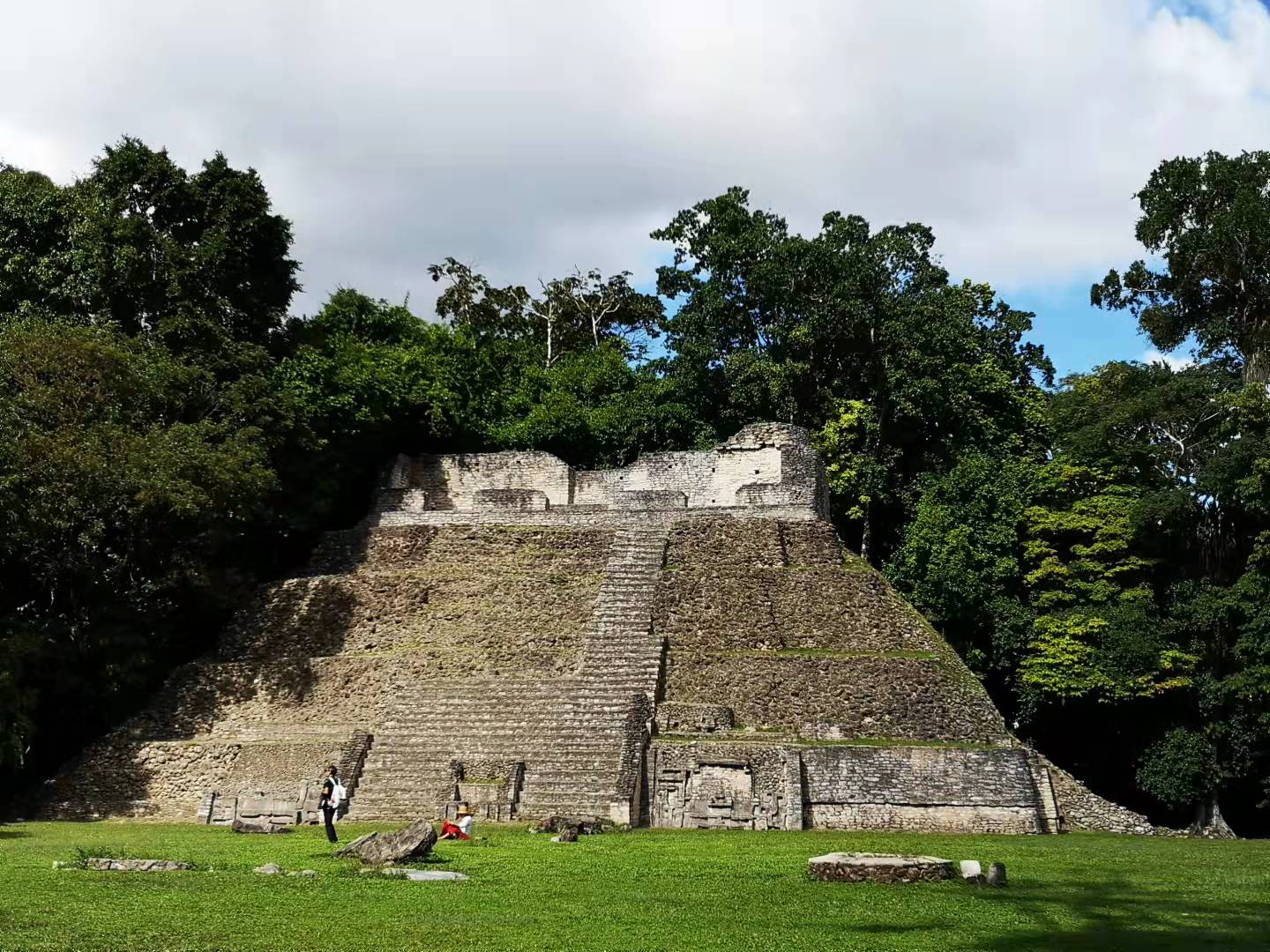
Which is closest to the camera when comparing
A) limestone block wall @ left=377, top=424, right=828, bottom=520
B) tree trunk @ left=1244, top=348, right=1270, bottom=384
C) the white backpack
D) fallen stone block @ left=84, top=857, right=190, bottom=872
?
fallen stone block @ left=84, top=857, right=190, bottom=872

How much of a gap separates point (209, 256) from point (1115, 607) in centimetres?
2176

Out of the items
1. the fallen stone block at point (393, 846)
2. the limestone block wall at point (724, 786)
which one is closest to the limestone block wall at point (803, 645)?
the limestone block wall at point (724, 786)

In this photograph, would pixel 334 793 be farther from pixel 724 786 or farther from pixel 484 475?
pixel 484 475

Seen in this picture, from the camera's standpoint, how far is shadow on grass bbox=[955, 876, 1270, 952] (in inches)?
356

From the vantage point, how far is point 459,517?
31.6 metres

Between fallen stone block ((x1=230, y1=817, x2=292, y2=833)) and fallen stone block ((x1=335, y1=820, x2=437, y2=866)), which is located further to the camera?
fallen stone block ((x1=230, y1=817, x2=292, y2=833))

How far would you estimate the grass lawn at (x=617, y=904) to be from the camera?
29.2ft

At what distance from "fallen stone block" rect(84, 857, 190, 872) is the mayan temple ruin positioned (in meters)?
7.25

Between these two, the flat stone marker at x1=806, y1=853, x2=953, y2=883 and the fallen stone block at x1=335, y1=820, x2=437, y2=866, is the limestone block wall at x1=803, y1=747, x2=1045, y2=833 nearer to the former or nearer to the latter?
the flat stone marker at x1=806, y1=853, x2=953, y2=883

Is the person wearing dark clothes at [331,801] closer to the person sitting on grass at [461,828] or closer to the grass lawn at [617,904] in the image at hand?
the grass lawn at [617,904]

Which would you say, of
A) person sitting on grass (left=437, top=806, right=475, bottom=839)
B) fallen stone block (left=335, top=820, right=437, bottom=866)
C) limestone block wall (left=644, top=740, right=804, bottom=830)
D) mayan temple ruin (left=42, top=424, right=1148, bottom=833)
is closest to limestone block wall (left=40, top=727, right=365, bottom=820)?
mayan temple ruin (left=42, top=424, right=1148, bottom=833)

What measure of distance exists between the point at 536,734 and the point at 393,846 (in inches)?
321

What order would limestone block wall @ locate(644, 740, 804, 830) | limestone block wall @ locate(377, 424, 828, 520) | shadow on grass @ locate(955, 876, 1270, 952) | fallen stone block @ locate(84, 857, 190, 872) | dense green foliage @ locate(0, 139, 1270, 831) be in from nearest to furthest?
shadow on grass @ locate(955, 876, 1270, 952)
fallen stone block @ locate(84, 857, 190, 872)
limestone block wall @ locate(644, 740, 804, 830)
dense green foliage @ locate(0, 139, 1270, 831)
limestone block wall @ locate(377, 424, 828, 520)

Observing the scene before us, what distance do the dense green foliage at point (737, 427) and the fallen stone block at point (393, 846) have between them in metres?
9.69
